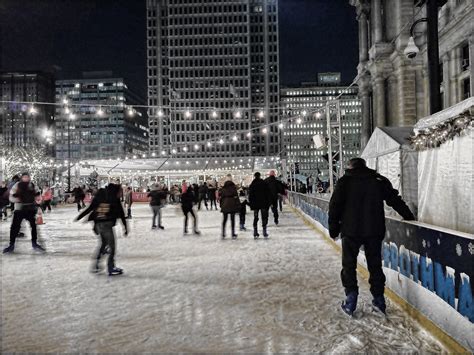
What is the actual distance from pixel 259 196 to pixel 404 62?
21.8m

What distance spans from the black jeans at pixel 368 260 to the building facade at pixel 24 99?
137 meters

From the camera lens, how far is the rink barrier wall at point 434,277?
3348 millimetres

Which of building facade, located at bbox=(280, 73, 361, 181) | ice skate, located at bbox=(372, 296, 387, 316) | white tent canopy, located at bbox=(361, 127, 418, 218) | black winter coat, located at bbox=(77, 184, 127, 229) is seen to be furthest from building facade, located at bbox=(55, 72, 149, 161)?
ice skate, located at bbox=(372, 296, 387, 316)

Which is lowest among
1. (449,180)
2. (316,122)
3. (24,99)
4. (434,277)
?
(434,277)

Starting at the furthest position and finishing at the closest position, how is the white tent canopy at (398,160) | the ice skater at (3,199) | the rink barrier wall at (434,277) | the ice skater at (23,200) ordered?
the ice skater at (3,199) < the white tent canopy at (398,160) < the ice skater at (23,200) < the rink barrier wall at (434,277)

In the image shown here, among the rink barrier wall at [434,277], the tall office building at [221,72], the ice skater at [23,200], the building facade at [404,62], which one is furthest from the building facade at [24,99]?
the rink barrier wall at [434,277]

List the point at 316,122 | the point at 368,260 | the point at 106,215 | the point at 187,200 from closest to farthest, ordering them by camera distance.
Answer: the point at 368,260
the point at 106,215
the point at 187,200
the point at 316,122

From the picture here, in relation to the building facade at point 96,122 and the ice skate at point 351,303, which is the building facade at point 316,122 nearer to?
the building facade at point 96,122

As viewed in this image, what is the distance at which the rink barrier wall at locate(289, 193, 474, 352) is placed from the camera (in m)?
3.35

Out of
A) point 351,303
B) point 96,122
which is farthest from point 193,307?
point 96,122

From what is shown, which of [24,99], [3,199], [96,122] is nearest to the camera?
[3,199]

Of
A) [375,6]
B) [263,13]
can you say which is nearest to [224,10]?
[263,13]

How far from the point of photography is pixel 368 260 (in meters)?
4.34

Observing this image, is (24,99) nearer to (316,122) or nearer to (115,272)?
(316,122)
